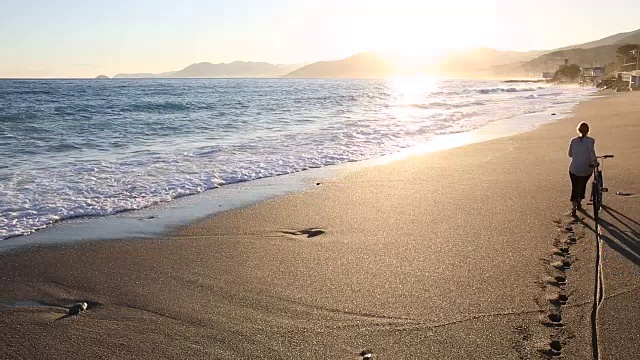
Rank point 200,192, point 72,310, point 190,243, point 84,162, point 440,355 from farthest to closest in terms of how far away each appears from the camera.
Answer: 1. point 84,162
2. point 200,192
3. point 190,243
4. point 72,310
5. point 440,355

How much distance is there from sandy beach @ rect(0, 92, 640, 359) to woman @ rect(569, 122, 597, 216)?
1.29 feet

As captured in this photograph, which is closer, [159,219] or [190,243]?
[190,243]

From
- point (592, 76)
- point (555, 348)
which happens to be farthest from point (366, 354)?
point (592, 76)

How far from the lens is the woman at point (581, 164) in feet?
26.3

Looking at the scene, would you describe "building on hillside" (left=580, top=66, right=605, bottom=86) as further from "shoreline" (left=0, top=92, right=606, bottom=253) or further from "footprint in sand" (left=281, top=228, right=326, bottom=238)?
"footprint in sand" (left=281, top=228, right=326, bottom=238)

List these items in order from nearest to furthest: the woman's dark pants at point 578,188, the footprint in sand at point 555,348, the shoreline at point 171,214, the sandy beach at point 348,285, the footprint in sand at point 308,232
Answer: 1. the footprint in sand at point 555,348
2. the sandy beach at point 348,285
3. the footprint in sand at point 308,232
4. the shoreline at point 171,214
5. the woman's dark pants at point 578,188

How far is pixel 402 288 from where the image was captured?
525cm

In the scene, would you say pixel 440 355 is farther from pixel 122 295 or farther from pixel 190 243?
pixel 190 243

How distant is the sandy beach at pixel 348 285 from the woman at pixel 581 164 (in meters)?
0.39

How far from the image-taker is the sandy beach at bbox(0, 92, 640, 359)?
419 centimetres

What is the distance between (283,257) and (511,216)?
3.45 meters

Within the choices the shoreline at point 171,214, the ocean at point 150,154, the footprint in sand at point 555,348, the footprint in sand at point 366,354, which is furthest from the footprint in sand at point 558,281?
the ocean at point 150,154

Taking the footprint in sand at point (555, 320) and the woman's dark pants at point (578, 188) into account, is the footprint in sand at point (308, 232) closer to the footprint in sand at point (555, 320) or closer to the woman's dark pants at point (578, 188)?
the footprint in sand at point (555, 320)

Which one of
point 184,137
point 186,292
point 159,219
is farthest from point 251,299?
point 184,137
